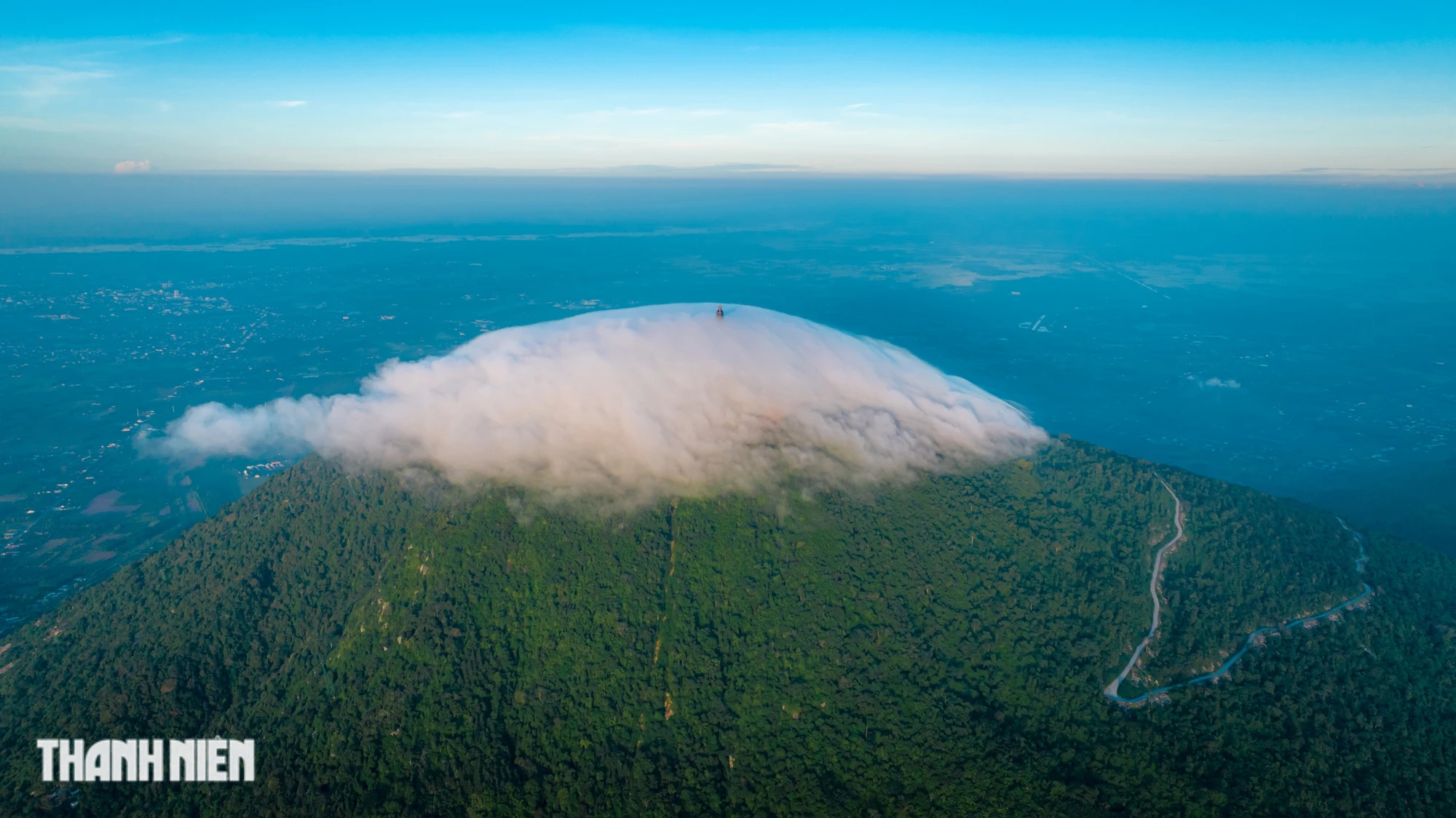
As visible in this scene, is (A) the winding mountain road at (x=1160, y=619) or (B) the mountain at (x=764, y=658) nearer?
(B) the mountain at (x=764, y=658)

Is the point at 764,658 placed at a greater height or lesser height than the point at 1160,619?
lesser

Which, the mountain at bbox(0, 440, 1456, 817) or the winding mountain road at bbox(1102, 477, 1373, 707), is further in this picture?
the winding mountain road at bbox(1102, 477, 1373, 707)

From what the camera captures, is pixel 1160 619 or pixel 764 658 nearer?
pixel 764 658

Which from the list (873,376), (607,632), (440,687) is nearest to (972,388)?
(873,376)
